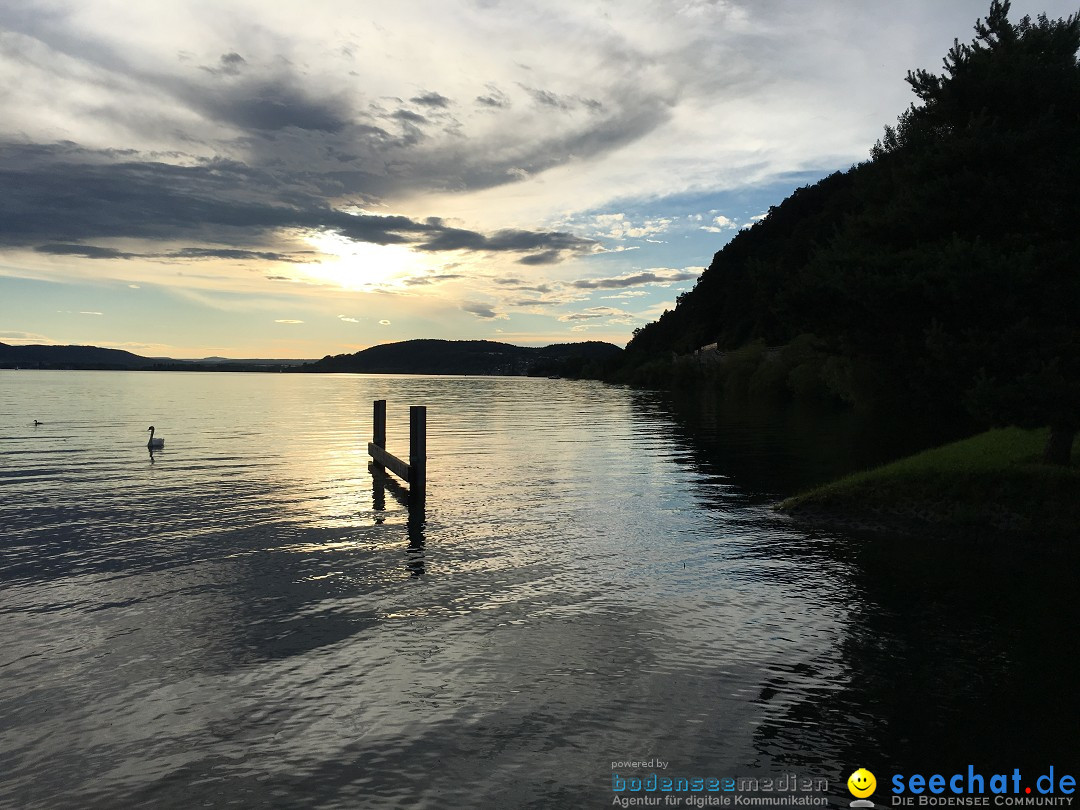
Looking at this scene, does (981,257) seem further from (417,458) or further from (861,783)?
(417,458)

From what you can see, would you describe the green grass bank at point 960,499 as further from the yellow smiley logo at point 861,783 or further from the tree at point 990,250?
the yellow smiley logo at point 861,783

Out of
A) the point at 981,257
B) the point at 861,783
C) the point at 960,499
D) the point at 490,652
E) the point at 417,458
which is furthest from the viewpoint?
the point at 417,458

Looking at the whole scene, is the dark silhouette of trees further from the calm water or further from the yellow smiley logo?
the yellow smiley logo

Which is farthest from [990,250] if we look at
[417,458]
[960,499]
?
[417,458]

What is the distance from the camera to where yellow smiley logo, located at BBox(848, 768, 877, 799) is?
6.71m

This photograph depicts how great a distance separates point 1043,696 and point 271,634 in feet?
32.3

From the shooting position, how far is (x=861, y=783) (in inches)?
270

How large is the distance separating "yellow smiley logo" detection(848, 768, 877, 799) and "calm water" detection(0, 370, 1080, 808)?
12 cm

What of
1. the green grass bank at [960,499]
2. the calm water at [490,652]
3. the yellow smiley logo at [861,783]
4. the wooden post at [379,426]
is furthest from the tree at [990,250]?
the wooden post at [379,426]

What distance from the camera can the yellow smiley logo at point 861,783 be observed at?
671cm

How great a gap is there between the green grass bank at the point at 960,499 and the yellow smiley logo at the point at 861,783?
11.3 meters

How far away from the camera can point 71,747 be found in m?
7.42

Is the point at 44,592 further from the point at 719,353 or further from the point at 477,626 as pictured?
the point at 719,353

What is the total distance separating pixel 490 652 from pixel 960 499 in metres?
12.9
